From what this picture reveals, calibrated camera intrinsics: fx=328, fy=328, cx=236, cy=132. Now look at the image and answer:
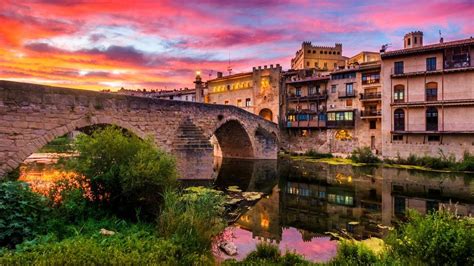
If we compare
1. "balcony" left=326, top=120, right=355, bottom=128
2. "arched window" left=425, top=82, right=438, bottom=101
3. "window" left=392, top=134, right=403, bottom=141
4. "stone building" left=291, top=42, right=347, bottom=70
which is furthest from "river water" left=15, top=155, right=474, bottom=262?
"stone building" left=291, top=42, right=347, bottom=70

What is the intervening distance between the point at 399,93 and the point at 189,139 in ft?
73.4

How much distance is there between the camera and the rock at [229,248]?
9578 millimetres

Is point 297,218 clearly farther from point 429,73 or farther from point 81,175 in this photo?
point 429,73

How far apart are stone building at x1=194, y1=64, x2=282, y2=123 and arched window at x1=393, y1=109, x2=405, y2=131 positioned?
16650 mm

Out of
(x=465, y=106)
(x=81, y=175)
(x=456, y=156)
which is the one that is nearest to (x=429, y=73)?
(x=465, y=106)

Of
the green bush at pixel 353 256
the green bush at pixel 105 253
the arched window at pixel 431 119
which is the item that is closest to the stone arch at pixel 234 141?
the arched window at pixel 431 119

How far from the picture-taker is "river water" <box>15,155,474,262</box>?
37.5 feet

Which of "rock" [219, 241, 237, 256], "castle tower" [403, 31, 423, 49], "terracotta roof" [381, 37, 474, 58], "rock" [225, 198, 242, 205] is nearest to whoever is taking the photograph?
"rock" [219, 241, 237, 256]

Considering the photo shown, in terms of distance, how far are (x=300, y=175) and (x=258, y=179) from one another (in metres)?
3.82

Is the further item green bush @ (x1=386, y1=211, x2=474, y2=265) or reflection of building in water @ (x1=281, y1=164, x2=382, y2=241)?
reflection of building in water @ (x1=281, y1=164, x2=382, y2=241)

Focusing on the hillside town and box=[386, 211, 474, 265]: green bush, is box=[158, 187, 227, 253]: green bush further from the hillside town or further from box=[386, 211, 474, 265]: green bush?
the hillside town

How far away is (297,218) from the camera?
14.0 meters

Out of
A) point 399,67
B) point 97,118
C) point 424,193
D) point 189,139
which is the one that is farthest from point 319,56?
point 97,118

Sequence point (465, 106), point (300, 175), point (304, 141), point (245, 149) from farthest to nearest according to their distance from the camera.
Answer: point (304, 141) < point (245, 149) < point (465, 106) < point (300, 175)
